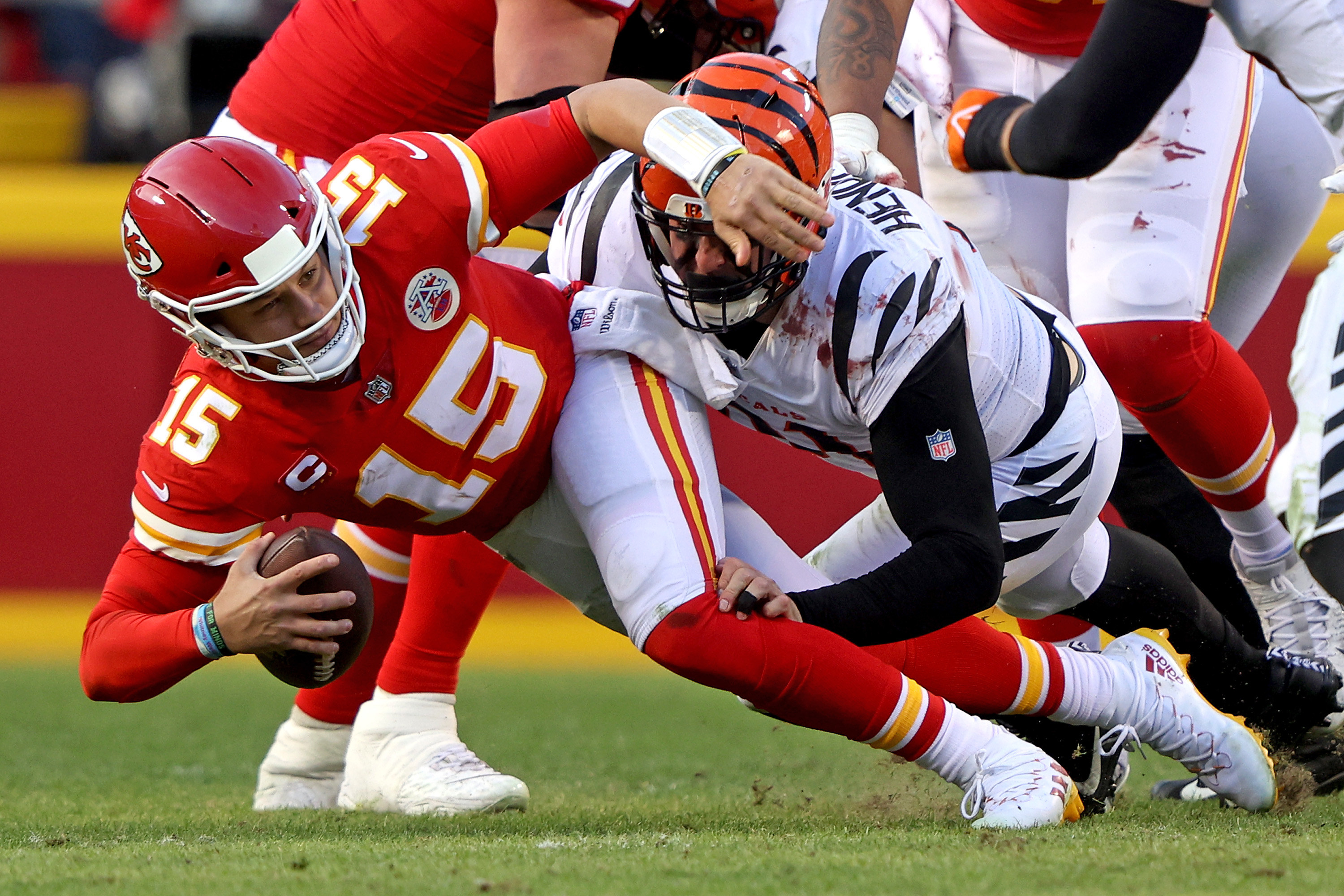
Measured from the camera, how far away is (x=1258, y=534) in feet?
10.6

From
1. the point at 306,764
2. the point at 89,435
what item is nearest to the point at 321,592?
the point at 306,764

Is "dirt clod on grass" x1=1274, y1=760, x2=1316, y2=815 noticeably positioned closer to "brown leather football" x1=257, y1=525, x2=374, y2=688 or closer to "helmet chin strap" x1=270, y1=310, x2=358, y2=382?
"brown leather football" x1=257, y1=525, x2=374, y2=688

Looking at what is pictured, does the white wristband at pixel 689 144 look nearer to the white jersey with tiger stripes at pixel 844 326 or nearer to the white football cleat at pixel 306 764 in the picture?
the white jersey with tiger stripes at pixel 844 326

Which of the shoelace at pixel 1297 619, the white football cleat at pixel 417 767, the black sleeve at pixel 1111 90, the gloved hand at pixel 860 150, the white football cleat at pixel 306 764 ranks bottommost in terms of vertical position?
the white football cleat at pixel 306 764

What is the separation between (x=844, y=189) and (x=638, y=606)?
785 mm

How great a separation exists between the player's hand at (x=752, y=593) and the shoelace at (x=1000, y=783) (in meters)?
0.38

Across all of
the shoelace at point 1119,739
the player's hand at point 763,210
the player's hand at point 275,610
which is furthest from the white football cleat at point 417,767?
the player's hand at point 763,210

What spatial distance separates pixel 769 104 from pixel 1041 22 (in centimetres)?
104

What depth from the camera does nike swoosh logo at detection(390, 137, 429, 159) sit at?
250 centimetres

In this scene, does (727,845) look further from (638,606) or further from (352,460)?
(352,460)

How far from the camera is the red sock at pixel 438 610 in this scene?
121 inches

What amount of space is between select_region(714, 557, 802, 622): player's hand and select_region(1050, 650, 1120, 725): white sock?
0.59 m

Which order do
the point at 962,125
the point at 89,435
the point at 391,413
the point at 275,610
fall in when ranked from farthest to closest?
the point at 89,435
the point at 962,125
the point at 391,413
the point at 275,610

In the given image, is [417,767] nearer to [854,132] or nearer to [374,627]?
[374,627]
